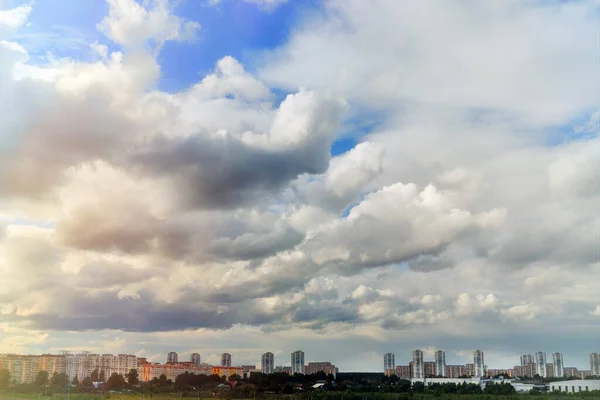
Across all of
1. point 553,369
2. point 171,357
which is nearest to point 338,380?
point 553,369

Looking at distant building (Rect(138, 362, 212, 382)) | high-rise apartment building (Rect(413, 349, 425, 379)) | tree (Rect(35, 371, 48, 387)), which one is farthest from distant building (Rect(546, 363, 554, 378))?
tree (Rect(35, 371, 48, 387))

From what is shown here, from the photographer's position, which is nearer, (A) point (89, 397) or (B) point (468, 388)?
(B) point (468, 388)

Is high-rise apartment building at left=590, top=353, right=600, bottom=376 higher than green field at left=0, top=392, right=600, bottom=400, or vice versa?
high-rise apartment building at left=590, top=353, right=600, bottom=376

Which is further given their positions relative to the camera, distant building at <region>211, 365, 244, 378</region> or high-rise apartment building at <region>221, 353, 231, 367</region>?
high-rise apartment building at <region>221, 353, 231, 367</region>

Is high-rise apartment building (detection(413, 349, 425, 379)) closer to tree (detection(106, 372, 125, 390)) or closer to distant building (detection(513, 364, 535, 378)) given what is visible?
distant building (detection(513, 364, 535, 378))

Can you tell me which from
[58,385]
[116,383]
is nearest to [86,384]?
[116,383]

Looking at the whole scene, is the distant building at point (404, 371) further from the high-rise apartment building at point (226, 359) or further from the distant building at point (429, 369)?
the high-rise apartment building at point (226, 359)

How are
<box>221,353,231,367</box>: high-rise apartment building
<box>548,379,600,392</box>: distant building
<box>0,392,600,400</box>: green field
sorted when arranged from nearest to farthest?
<box>0,392,600,400</box>: green field → <box>548,379,600,392</box>: distant building → <box>221,353,231,367</box>: high-rise apartment building

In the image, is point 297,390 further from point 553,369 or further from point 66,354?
point 553,369
